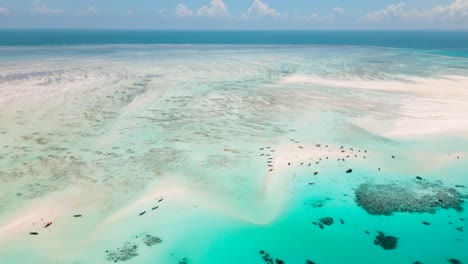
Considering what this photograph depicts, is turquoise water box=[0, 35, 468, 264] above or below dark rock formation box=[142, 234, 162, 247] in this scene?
above

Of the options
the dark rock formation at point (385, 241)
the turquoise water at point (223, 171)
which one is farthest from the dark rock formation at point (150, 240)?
the dark rock formation at point (385, 241)

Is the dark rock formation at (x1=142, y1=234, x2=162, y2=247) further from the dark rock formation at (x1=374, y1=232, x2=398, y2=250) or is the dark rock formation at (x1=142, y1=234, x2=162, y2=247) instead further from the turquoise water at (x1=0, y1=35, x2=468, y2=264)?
the dark rock formation at (x1=374, y1=232, x2=398, y2=250)

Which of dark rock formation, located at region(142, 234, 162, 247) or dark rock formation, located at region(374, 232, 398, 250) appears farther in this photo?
dark rock formation, located at region(142, 234, 162, 247)

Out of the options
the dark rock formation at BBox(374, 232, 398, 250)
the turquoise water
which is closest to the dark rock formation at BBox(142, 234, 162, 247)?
the turquoise water

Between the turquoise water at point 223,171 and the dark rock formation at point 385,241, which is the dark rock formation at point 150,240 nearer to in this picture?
the turquoise water at point 223,171

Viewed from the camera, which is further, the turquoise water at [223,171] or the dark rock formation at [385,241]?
the turquoise water at [223,171]

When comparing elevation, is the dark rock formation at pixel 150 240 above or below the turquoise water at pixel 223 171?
below

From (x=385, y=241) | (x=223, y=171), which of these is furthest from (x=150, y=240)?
(x=385, y=241)

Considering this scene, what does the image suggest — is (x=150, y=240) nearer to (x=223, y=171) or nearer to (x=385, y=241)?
(x=223, y=171)

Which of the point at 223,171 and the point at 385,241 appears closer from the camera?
the point at 385,241
